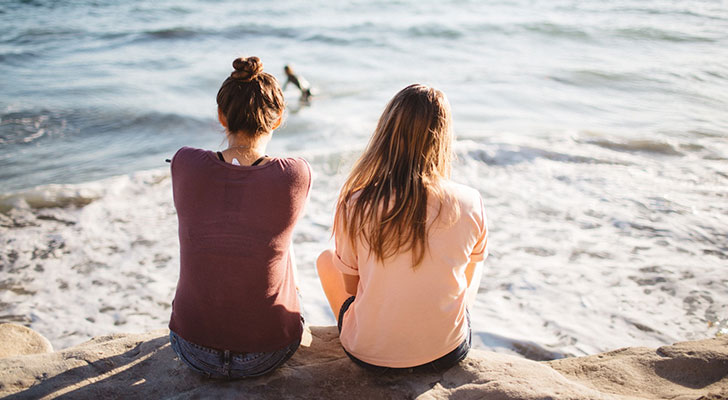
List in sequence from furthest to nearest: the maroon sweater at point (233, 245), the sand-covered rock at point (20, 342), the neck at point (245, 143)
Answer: the sand-covered rock at point (20, 342)
the neck at point (245, 143)
the maroon sweater at point (233, 245)

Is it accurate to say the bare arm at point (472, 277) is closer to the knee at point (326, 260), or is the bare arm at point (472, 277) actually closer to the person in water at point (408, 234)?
the person in water at point (408, 234)

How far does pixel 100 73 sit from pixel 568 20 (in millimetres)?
13863

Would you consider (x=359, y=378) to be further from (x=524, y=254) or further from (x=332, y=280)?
(x=524, y=254)

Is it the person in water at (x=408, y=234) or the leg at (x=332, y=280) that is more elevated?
the person in water at (x=408, y=234)

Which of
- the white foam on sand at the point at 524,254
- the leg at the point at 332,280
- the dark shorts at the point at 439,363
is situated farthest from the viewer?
the white foam on sand at the point at 524,254

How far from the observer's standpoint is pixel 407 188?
6.05 ft

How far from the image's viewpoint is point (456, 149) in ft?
21.9

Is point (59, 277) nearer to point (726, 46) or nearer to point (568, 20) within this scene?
point (726, 46)

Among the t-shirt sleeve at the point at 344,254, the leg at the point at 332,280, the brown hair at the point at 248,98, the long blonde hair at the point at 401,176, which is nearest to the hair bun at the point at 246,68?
the brown hair at the point at 248,98

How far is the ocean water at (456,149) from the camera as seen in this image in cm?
358

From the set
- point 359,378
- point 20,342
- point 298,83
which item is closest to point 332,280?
point 359,378

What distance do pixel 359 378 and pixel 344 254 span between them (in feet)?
1.88

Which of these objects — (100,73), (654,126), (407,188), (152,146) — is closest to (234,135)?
(407,188)

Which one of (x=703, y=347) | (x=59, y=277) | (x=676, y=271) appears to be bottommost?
(x=59, y=277)
